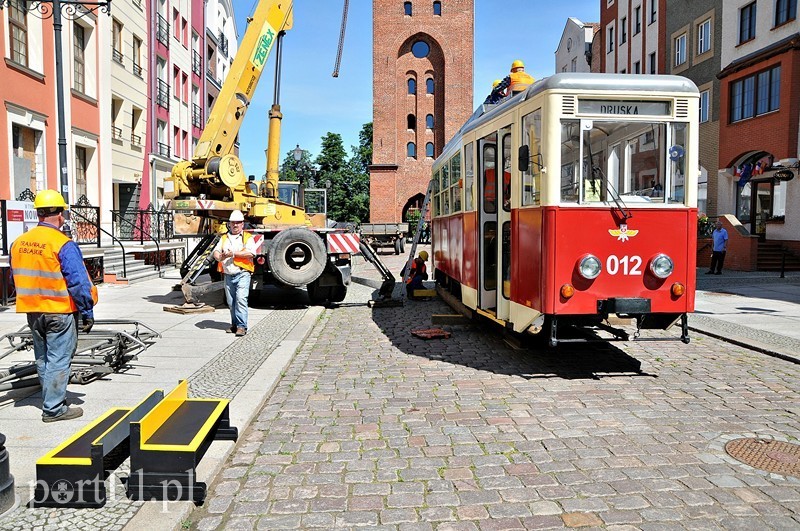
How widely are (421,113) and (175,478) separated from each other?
1927 inches

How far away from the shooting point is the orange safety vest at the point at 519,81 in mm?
8803

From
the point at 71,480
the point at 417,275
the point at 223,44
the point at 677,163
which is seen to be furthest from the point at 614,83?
the point at 223,44

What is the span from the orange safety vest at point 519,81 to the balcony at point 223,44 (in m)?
37.6

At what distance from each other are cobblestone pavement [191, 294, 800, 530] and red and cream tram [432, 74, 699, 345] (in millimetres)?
859

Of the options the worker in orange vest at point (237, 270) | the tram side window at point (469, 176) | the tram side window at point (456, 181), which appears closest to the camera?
the tram side window at point (469, 176)

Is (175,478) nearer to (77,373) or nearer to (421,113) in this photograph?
(77,373)

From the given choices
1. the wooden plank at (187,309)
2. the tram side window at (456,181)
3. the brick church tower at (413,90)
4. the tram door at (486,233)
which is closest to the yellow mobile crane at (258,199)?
the wooden plank at (187,309)

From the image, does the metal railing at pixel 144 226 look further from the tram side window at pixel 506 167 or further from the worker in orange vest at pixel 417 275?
the tram side window at pixel 506 167

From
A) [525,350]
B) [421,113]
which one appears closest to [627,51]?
[421,113]

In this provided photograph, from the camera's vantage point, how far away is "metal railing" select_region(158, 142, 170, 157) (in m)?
30.6

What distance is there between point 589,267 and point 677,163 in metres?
1.46

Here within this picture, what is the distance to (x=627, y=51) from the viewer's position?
1448 inches

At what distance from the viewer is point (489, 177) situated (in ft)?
27.4

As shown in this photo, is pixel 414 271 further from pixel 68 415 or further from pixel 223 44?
pixel 223 44
